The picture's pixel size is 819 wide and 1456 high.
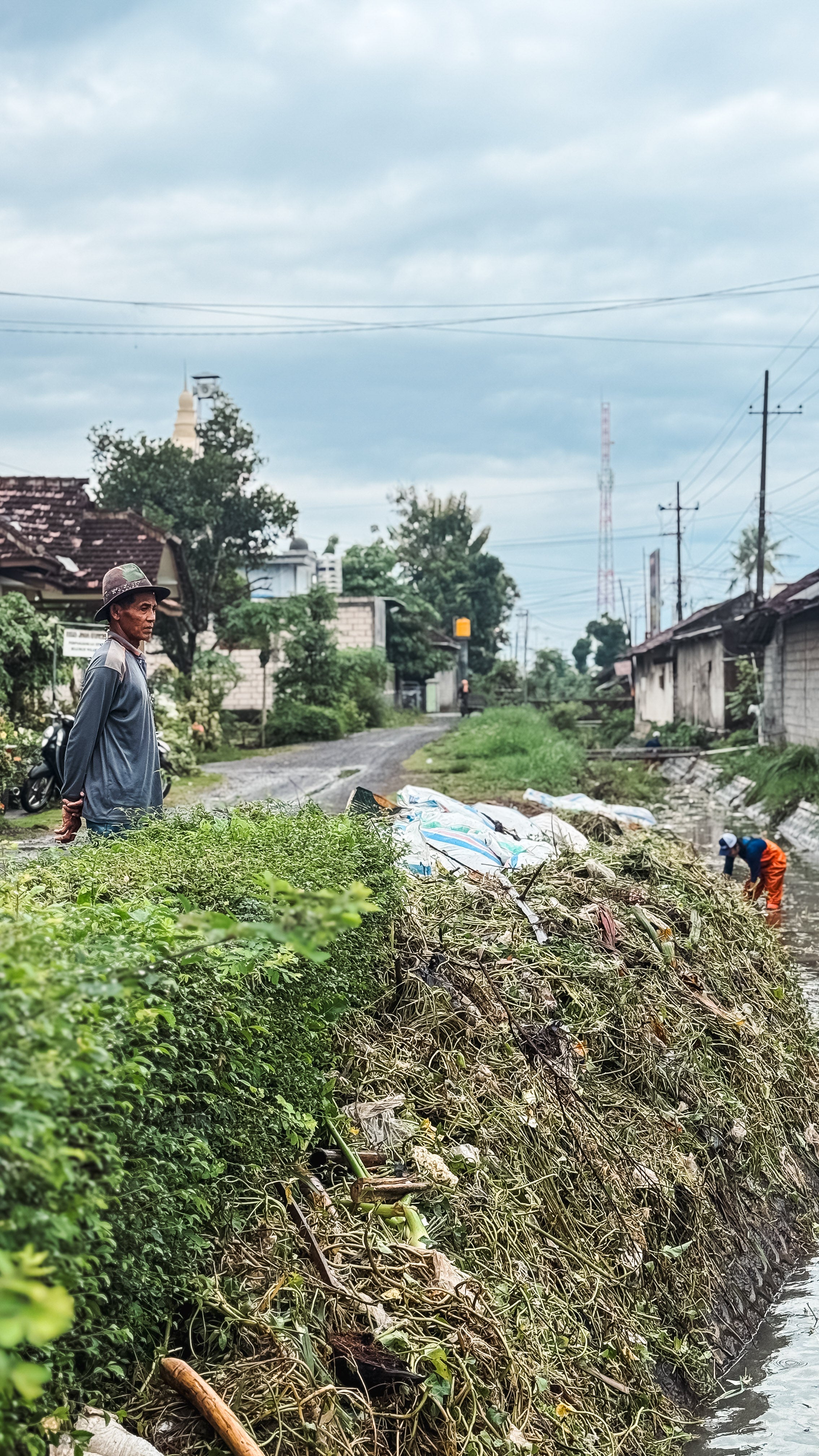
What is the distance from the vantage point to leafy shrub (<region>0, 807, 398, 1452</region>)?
5.57ft

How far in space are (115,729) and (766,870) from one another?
8.41 meters

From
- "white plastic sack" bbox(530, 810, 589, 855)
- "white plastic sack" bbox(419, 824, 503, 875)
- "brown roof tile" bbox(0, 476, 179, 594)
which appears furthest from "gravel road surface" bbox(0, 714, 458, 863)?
"brown roof tile" bbox(0, 476, 179, 594)

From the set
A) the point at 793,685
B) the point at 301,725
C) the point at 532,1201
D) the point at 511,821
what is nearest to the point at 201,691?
the point at 301,725

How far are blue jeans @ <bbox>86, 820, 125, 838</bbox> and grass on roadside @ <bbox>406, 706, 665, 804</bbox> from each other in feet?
33.5

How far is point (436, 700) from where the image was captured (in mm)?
56094

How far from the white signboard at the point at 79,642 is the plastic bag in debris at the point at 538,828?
6.53m

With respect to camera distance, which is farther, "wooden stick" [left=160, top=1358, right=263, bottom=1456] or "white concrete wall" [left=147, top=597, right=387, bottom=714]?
"white concrete wall" [left=147, top=597, right=387, bottom=714]

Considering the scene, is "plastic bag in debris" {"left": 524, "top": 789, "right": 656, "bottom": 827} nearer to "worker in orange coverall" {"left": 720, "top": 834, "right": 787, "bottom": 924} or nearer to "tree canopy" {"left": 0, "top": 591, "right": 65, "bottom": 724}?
"worker in orange coverall" {"left": 720, "top": 834, "right": 787, "bottom": 924}

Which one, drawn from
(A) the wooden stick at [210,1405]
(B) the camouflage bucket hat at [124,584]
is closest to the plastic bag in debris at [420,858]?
(B) the camouflage bucket hat at [124,584]

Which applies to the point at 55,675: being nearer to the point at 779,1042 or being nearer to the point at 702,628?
the point at 779,1042

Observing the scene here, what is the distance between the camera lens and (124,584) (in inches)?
201

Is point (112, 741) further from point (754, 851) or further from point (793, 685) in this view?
point (793, 685)

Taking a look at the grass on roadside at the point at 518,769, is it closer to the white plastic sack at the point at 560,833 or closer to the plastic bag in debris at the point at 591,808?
the plastic bag in debris at the point at 591,808

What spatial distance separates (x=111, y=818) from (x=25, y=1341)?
3.10m
